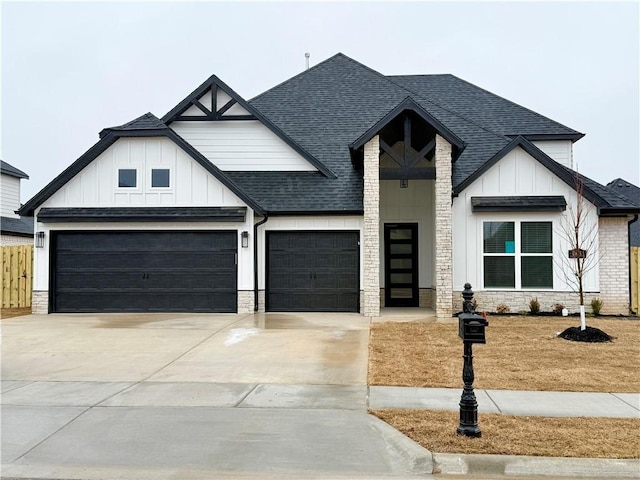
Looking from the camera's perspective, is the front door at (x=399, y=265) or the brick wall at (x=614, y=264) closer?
the brick wall at (x=614, y=264)

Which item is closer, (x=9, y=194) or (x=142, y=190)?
(x=142, y=190)

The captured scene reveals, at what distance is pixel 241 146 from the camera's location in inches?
704

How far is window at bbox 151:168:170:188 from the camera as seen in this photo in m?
15.9

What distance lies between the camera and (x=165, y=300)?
625 inches

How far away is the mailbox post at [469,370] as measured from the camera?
5535 millimetres

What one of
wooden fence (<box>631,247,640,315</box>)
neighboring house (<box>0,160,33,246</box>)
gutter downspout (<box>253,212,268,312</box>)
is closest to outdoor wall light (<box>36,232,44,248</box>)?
gutter downspout (<box>253,212,268,312</box>)

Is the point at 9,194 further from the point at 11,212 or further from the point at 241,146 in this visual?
the point at 241,146

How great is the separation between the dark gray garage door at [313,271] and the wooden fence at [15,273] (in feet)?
27.8

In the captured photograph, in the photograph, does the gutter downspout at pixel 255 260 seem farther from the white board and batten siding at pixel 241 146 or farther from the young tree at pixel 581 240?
the young tree at pixel 581 240

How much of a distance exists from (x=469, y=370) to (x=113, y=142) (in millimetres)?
13246

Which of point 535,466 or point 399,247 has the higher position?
point 399,247

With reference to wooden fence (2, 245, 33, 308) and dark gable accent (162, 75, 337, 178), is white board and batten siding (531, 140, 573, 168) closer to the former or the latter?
dark gable accent (162, 75, 337, 178)

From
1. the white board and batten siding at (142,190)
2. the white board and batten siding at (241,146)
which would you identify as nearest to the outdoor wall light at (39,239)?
the white board and batten siding at (142,190)

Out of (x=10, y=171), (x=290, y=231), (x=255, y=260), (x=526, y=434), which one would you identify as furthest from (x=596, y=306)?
(x=10, y=171)
